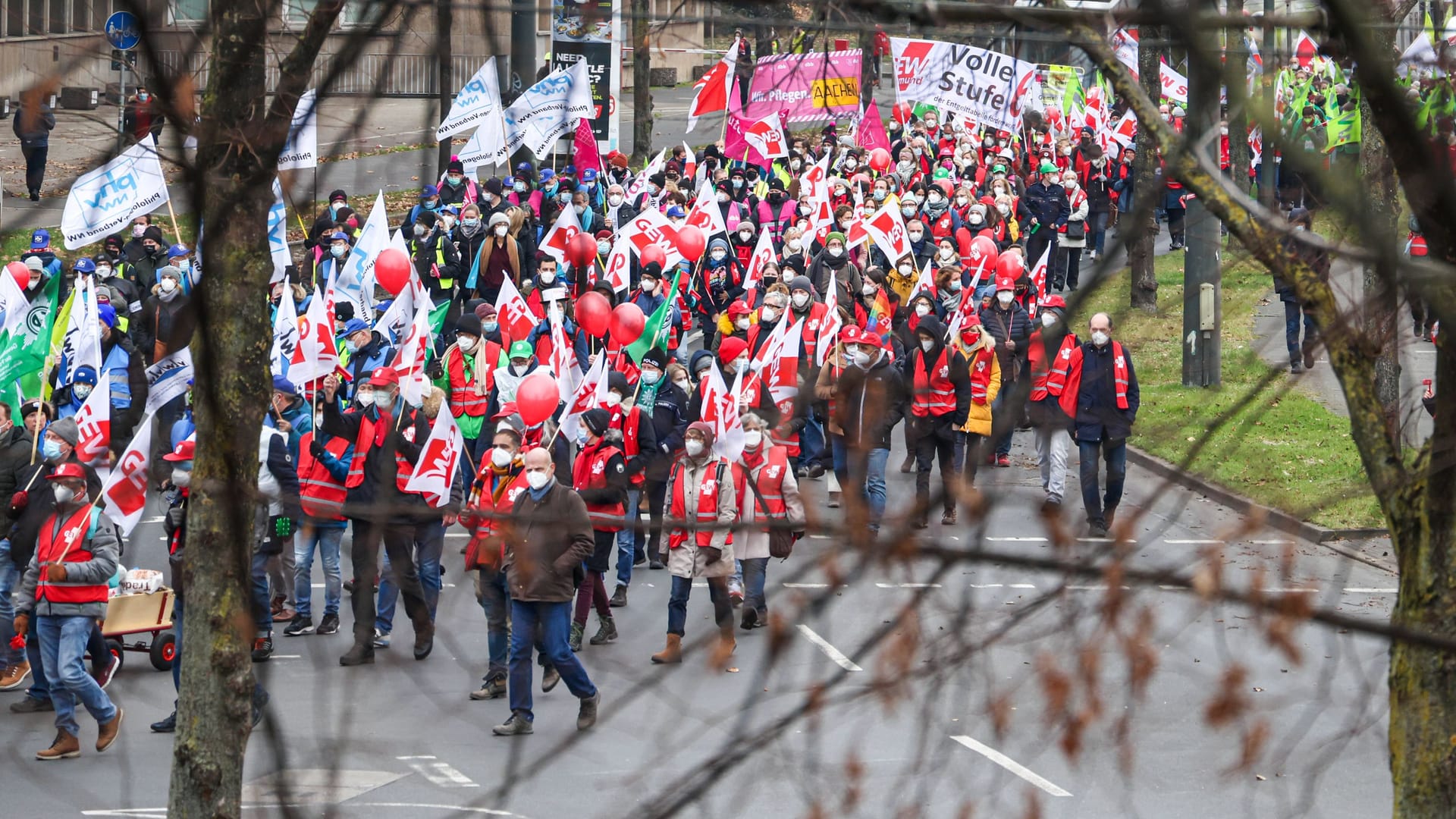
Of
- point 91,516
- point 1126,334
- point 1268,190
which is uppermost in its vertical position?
point 1268,190

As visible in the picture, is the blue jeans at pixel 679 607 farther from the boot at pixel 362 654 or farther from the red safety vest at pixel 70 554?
the boot at pixel 362 654

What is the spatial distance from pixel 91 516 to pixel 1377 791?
718 centimetres

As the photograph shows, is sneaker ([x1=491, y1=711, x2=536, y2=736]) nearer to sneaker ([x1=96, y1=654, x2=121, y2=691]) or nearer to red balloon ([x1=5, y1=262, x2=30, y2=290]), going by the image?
sneaker ([x1=96, y1=654, x2=121, y2=691])

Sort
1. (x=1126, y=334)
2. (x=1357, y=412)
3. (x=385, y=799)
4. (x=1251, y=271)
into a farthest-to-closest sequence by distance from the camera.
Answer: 1. (x=385, y=799)
2. (x=1357, y=412)
3. (x=1251, y=271)
4. (x=1126, y=334)

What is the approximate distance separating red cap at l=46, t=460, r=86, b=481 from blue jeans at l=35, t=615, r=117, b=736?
0.82 meters

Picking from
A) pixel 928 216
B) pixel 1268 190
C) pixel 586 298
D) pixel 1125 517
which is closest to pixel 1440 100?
pixel 1268 190

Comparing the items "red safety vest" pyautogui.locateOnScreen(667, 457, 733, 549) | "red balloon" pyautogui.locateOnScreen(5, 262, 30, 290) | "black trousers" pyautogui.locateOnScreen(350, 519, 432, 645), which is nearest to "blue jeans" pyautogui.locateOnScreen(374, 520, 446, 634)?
"black trousers" pyautogui.locateOnScreen(350, 519, 432, 645)

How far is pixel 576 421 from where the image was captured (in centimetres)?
1318

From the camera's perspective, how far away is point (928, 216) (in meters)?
25.0

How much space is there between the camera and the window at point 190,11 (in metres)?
3.04

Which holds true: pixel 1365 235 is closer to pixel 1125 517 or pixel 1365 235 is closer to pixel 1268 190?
pixel 1125 517

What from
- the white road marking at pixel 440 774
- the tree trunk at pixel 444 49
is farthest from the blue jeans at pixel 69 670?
the tree trunk at pixel 444 49

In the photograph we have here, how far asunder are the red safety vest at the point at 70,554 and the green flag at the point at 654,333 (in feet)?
20.6

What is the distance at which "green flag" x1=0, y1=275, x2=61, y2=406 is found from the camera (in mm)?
13797
